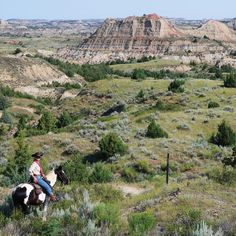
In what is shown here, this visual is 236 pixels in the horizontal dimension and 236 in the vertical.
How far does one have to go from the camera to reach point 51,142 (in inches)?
1073

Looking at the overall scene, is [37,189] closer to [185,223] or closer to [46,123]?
[185,223]

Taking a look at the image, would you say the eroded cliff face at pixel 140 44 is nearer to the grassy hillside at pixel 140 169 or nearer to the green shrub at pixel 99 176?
the grassy hillside at pixel 140 169

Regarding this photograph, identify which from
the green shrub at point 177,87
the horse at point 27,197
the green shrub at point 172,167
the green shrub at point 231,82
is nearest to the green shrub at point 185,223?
the horse at point 27,197

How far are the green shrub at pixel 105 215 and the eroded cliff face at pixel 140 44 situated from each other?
4944 inches

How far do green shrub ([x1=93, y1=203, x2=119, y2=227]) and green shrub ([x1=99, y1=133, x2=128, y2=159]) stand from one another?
1475 centimetres

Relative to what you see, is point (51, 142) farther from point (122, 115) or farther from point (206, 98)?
point (206, 98)

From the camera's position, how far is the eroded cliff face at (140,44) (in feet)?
493

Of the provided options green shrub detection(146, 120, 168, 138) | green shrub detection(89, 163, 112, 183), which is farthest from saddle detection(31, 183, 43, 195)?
green shrub detection(146, 120, 168, 138)

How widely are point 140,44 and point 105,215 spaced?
155m

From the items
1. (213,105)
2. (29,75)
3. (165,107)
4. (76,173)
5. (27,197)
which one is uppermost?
(27,197)

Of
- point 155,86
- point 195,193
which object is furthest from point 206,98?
point 195,193

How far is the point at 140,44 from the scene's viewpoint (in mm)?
161500

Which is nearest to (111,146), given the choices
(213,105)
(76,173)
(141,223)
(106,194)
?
(76,173)

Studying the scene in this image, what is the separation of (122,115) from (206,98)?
902cm
